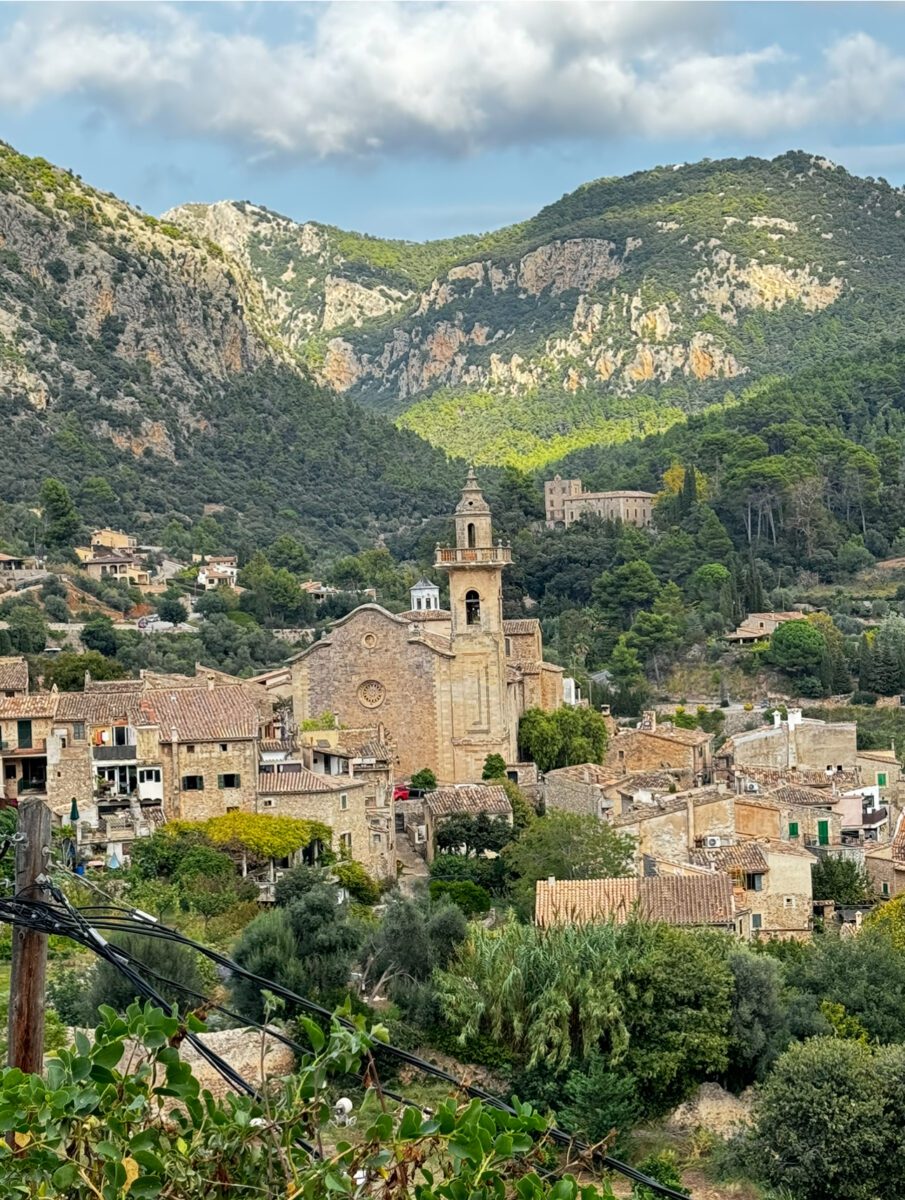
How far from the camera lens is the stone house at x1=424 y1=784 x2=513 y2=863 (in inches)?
1368

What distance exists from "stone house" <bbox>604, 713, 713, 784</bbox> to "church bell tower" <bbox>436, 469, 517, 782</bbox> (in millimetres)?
4003

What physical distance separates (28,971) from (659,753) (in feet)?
121

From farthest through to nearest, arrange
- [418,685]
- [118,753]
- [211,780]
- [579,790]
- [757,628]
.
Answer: [757,628] → [418,685] → [579,790] → [211,780] → [118,753]

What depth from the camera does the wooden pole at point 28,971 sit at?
764 centimetres

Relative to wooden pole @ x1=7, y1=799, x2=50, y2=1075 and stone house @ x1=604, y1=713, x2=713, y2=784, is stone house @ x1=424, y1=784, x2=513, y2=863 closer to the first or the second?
stone house @ x1=604, y1=713, x2=713, y2=784

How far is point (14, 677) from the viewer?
38.9 metres

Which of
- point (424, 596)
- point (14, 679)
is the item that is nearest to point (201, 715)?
point (14, 679)

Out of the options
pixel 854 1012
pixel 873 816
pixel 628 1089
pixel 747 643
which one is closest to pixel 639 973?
pixel 628 1089

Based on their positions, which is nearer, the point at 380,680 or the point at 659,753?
the point at 380,680

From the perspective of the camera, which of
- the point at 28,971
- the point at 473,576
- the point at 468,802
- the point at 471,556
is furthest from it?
the point at 473,576

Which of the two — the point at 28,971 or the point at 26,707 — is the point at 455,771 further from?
the point at 28,971

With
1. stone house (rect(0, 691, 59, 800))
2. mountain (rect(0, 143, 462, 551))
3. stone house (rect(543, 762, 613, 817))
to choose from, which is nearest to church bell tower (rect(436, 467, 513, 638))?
stone house (rect(543, 762, 613, 817))

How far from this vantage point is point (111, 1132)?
253 inches

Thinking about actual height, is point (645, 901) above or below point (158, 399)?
below
